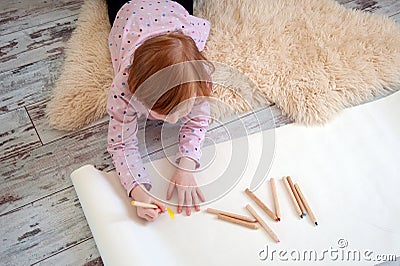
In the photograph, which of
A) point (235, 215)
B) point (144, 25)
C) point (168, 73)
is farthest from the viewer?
point (144, 25)

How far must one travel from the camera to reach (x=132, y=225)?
81 centimetres

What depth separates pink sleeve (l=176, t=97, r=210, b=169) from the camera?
0.89 metres

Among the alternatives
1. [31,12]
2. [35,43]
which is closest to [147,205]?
[35,43]

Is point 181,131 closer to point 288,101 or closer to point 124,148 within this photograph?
point 124,148

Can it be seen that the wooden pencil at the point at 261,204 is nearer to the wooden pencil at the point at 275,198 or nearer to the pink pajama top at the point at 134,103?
the wooden pencil at the point at 275,198

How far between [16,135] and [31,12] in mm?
406

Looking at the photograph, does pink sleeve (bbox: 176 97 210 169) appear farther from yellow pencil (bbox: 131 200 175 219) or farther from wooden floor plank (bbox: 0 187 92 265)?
wooden floor plank (bbox: 0 187 92 265)

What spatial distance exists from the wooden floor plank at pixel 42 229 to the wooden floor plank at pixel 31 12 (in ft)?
1.71

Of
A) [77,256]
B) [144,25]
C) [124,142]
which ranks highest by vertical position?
[144,25]

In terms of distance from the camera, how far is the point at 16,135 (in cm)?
98

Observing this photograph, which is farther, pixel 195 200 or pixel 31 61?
pixel 31 61

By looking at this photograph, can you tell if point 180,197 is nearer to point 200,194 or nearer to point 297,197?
point 200,194

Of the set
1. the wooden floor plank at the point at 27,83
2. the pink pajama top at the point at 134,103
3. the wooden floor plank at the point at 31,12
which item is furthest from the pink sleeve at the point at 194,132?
the wooden floor plank at the point at 31,12

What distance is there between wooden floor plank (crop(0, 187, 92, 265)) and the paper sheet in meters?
0.03
